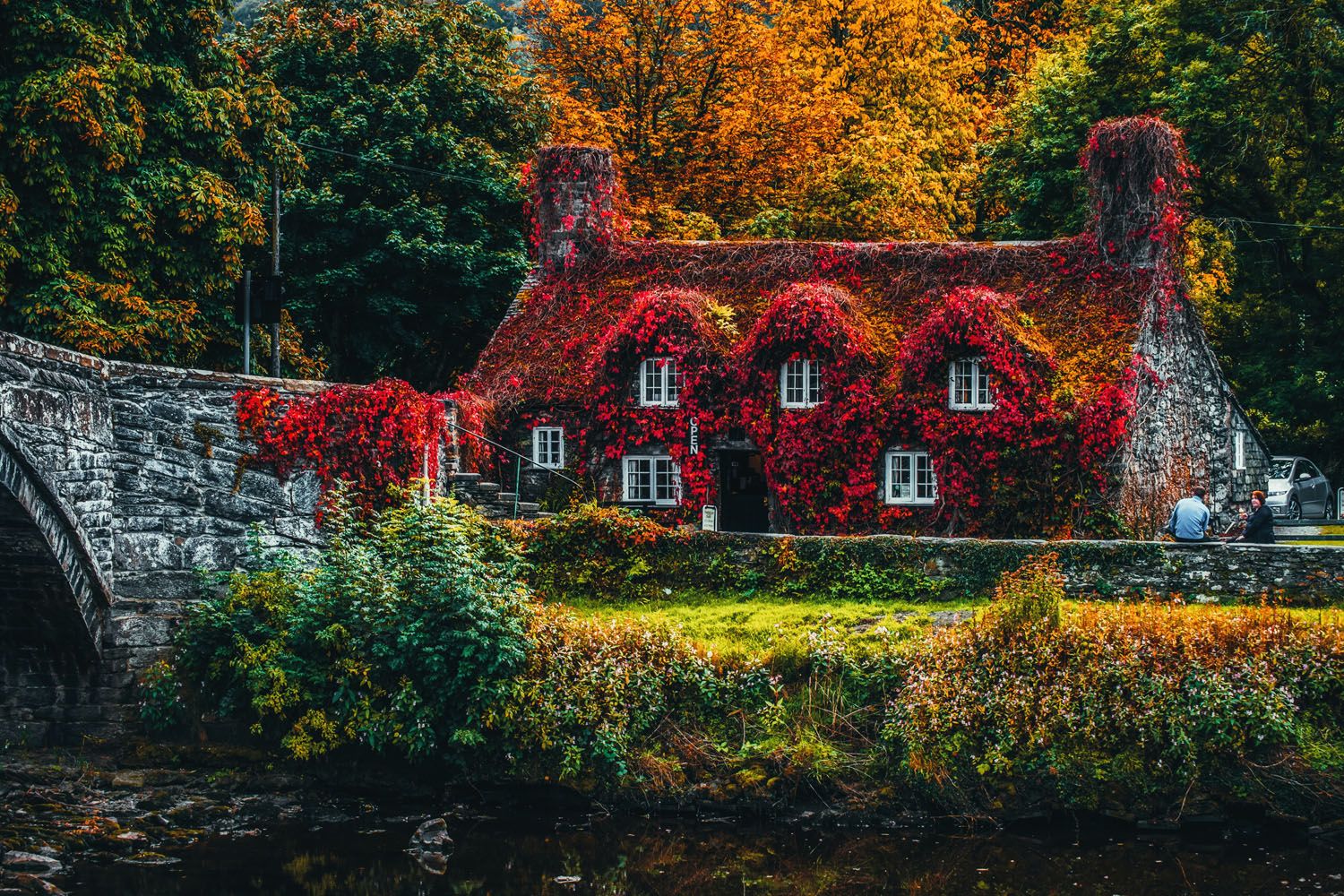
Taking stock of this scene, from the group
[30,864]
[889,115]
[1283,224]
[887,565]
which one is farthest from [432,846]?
[889,115]

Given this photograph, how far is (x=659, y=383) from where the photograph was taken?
3069 cm

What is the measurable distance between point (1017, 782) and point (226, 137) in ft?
64.8

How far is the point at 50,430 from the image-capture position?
728 inches

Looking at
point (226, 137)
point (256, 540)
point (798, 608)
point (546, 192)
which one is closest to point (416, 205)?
point (546, 192)

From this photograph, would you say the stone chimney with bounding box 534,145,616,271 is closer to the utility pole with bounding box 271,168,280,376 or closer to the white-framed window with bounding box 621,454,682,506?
the white-framed window with bounding box 621,454,682,506

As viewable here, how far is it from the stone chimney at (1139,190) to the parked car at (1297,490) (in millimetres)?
8403

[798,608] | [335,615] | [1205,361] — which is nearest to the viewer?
[335,615]

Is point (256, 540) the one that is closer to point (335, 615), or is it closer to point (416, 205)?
point (335, 615)

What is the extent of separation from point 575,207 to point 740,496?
28.4 ft

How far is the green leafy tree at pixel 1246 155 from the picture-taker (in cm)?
3456

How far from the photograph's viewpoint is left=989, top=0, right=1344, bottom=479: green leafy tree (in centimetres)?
3456

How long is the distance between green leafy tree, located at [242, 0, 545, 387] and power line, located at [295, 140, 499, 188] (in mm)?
39

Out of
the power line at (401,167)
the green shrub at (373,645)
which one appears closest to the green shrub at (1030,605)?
the green shrub at (373,645)

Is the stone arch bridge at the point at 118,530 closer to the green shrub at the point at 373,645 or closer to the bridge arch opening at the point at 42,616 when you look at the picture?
the bridge arch opening at the point at 42,616
